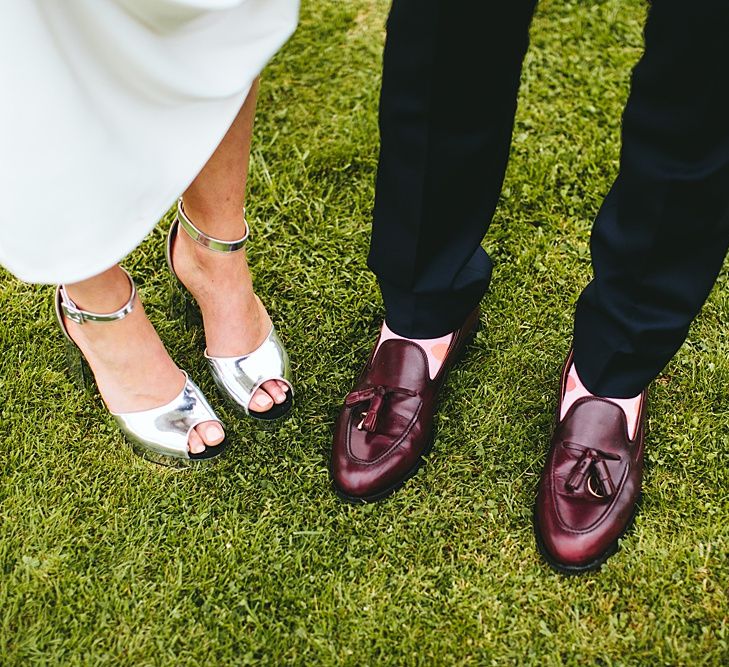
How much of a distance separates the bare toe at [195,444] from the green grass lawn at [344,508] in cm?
6

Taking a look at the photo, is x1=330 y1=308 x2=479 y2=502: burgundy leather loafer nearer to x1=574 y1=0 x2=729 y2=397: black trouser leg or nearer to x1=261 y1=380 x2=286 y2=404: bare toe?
x1=261 y1=380 x2=286 y2=404: bare toe

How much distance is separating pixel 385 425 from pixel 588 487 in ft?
1.45

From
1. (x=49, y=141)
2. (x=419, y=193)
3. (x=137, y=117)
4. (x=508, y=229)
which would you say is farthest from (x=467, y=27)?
(x=508, y=229)

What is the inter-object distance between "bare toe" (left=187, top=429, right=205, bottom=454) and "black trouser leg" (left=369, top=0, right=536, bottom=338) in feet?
1.63

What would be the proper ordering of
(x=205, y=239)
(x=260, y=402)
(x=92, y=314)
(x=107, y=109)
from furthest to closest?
(x=260, y=402) → (x=205, y=239) → (x=92, y=314) → (x=107, y=109)

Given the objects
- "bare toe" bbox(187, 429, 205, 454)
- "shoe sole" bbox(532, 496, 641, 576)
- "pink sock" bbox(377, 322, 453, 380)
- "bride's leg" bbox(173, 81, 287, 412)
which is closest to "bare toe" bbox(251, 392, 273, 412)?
"bride's leg" bbox(173, 81, 287, 412)

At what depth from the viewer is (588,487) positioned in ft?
5.37

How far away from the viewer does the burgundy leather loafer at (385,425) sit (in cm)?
171

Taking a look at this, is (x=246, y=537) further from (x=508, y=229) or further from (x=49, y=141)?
(x=508, y=229)

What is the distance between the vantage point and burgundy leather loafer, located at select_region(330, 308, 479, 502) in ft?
5.62

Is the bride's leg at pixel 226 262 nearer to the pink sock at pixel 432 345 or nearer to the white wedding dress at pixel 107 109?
the white wedding dress at pixel 107 109

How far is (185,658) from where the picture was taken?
1.54 metres

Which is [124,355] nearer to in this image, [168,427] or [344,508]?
[168,427]

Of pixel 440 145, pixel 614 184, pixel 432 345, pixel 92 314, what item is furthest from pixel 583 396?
pixel 92 314
